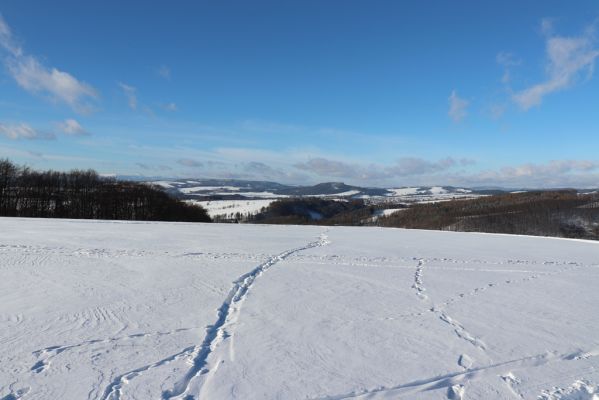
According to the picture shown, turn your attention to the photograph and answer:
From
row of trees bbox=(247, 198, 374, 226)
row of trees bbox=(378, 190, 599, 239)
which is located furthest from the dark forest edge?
row of trees bbox=(247, 198, 374, 226)

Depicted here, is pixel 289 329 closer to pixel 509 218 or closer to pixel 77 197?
pixel 77 197

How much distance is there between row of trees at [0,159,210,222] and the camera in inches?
1877

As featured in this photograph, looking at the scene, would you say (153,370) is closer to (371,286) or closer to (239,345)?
(239,345)

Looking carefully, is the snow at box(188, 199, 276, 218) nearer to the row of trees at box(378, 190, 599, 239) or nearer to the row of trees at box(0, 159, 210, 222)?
the row of trees at box(378, 190, 599, 239)

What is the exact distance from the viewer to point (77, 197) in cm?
5266

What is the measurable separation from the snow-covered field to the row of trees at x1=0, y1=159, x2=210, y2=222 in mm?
41776

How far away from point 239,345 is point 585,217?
96826 millimetres

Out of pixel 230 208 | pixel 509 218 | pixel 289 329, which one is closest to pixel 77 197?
pixel 289 329

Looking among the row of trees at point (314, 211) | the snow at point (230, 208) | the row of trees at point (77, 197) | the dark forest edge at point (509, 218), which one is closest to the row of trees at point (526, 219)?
the dark forest edge at point (509, 218)

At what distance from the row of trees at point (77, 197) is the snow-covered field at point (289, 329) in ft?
137

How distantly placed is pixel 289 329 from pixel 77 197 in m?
54.6

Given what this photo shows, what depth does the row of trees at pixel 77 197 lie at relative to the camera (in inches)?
1877

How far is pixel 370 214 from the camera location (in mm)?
132125

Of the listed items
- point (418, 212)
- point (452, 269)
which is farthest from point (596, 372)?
point (418, 212)
